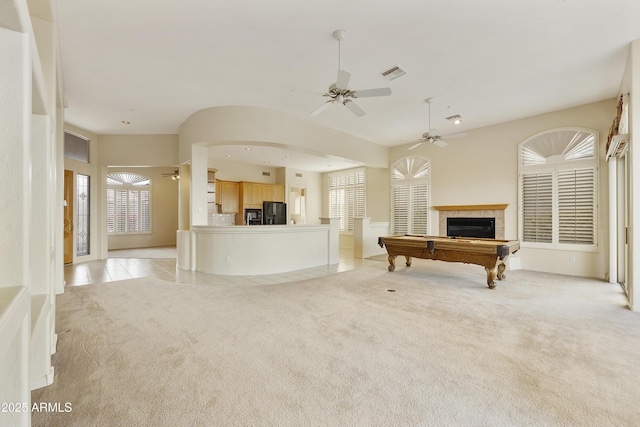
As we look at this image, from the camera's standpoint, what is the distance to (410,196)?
26.7 feet

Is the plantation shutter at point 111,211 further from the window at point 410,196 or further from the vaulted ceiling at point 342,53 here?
the window at point 410,196

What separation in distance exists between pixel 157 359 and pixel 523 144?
7.39 m

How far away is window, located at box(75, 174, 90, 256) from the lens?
7.02 meters

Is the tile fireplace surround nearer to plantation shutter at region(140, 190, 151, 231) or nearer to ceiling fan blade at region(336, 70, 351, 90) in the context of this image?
ceiling fan blade at region(336, 70, 351, 90)

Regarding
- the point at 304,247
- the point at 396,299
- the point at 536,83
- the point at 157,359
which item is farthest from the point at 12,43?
the point at 536,83

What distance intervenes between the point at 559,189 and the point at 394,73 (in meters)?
4.36

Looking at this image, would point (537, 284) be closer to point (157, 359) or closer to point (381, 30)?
point (381, 30)

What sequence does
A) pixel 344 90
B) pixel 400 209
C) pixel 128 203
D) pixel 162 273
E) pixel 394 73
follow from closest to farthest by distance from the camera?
pixel 344 90
pixel 394 73
pixel 162 273
pixel 400 209
pixel 128 203

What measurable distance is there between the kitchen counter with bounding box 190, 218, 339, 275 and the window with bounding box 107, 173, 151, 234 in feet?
18.4

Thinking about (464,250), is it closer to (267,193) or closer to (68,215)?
(267,193)

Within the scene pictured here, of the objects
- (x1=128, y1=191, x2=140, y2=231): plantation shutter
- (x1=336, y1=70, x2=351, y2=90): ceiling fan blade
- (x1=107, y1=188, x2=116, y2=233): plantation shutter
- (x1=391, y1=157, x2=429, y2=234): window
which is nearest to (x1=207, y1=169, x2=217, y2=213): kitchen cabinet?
(x1=128, y1=191, x2=140, y2=231): plantation shutter

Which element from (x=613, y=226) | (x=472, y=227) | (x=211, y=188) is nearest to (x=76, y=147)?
(x=211, y=188)

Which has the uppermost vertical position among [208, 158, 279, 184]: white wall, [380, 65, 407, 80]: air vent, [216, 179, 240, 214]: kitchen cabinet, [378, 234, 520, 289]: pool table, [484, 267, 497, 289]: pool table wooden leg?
[380, 65, 407, 80]: air vent

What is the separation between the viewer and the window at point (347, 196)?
993cm
